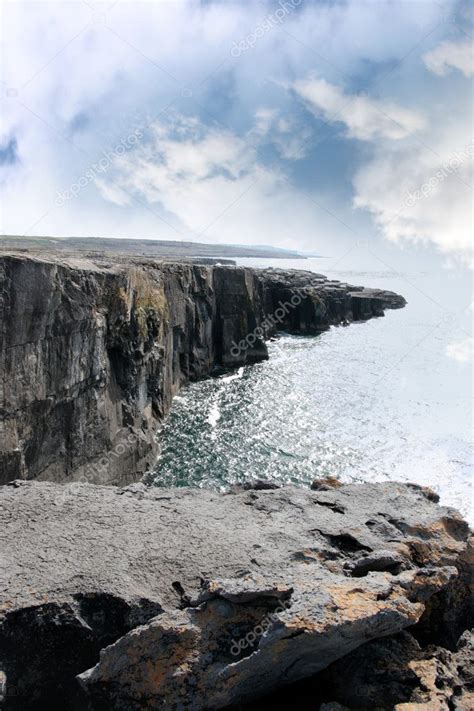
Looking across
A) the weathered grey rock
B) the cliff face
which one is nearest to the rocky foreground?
the weathered grey rock

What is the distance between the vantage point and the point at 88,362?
1948cm

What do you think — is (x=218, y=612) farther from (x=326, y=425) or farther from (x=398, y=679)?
(x=326, y=425)

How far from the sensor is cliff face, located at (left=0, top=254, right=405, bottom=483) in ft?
48.7

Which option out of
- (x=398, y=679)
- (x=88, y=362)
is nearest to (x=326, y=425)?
(x=88, y=362)

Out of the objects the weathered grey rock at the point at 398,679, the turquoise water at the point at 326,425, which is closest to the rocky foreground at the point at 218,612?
the weathered grey rock at the point at 398,679

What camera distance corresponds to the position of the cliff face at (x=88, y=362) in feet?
48.7

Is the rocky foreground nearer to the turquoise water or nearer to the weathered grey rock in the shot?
the weathered grey rock

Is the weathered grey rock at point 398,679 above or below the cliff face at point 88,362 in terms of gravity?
below

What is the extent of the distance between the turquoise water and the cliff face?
9.02 feet

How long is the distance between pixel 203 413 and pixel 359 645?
26.6 meters

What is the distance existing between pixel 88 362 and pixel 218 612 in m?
14.3

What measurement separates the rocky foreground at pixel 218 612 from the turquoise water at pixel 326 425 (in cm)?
1512

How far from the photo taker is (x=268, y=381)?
42469mm

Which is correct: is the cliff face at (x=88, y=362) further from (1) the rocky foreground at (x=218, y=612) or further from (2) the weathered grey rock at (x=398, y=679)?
(2) the weathered grey rock at (x=398, y=679)
